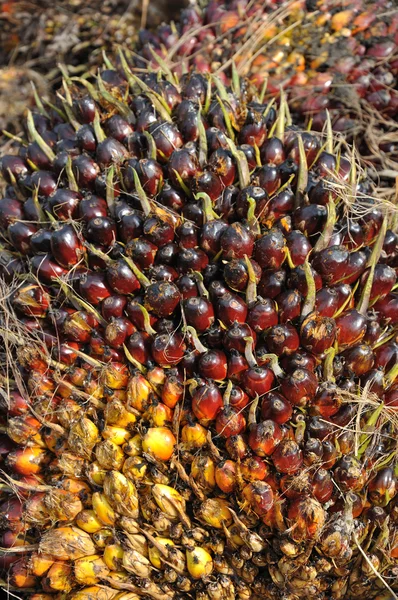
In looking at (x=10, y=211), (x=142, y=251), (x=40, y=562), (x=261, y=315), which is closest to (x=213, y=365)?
(x=261, y=315)

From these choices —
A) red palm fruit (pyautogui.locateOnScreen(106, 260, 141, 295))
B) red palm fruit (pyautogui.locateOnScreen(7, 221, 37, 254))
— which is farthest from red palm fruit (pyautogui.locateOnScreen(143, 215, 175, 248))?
red palm fruit (pyautogui.locateOnScreen(7, 221, 37, 254))

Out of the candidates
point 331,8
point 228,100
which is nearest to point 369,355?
point 228,100

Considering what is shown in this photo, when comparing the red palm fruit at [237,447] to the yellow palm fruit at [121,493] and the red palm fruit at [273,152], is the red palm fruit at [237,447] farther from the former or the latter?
the red palm fruit at [273,152]

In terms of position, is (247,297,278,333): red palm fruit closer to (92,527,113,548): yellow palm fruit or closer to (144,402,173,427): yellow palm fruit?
(144,402,173,427): yellow palm fruit

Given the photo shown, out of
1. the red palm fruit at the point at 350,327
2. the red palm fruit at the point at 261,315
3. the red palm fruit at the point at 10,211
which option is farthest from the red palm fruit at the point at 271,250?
the red palm fruit at the point at 10,211

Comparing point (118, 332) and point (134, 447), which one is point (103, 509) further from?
point (118, 332)

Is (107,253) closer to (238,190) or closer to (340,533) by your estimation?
(238,190)
